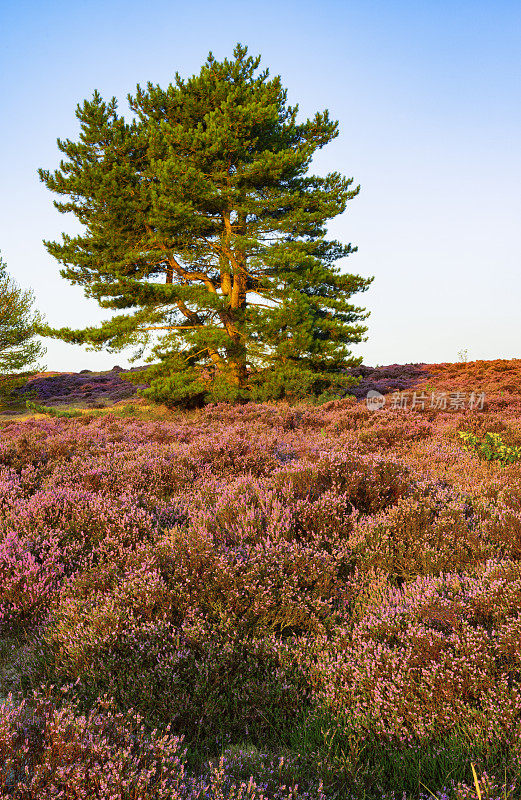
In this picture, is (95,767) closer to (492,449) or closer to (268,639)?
(268,639)

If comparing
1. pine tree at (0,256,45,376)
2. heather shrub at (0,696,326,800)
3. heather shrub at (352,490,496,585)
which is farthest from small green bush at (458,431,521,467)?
pine tree at (0,256,45,376)

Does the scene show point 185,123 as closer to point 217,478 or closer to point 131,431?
point 131,431

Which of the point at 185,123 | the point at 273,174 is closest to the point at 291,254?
the point at 273,174

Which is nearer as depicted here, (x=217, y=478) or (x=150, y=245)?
(x=217, y=478)

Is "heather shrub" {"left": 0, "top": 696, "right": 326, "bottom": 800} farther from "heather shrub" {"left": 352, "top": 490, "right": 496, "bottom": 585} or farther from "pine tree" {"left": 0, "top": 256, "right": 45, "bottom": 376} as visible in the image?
"pine tree" {"left": 0, "top": 256, "right": 45, "bottom": 376}

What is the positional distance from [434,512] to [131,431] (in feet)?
22.8

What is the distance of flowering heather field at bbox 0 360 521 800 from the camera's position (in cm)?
179

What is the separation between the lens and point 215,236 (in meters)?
20.0

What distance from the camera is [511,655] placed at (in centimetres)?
227

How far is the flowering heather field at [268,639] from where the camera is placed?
1.79m
